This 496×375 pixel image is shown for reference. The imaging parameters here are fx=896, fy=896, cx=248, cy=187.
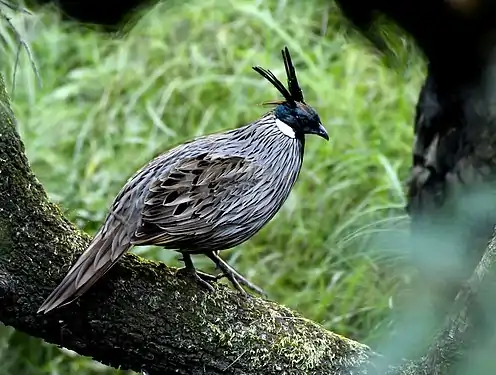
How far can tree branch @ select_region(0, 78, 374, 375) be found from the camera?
189 cm

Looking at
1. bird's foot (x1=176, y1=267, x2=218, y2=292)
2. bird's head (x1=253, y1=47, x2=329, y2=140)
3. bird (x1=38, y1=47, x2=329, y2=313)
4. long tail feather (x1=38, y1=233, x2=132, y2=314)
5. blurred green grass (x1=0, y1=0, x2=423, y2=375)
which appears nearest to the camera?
long tail feather (x1=38, y1=233, x2=132, y2=314)

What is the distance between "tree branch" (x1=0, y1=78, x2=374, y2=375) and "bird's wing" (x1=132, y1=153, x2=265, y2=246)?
10 centimetres

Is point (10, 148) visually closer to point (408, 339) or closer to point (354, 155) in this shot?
point (408, 339)

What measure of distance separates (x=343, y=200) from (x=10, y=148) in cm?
265

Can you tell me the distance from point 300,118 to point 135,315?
26.7 inches

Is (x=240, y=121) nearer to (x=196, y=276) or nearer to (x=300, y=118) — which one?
(x=300, y=118)

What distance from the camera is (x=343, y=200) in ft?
14.2

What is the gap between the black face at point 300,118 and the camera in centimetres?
228

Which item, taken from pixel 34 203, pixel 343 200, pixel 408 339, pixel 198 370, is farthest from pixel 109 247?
pixel 343 200

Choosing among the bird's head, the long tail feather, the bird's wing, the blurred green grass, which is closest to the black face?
the bird's head

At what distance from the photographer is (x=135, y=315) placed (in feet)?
6.46

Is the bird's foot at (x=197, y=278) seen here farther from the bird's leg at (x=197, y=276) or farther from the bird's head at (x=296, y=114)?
the bird's head at (x=296, y=114)

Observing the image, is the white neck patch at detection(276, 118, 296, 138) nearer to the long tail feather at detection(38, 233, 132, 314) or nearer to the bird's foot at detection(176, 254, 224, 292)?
the bird's foot at detection(176, 254, 224, 292)

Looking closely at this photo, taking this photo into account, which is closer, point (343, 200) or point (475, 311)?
point (475, 311)
